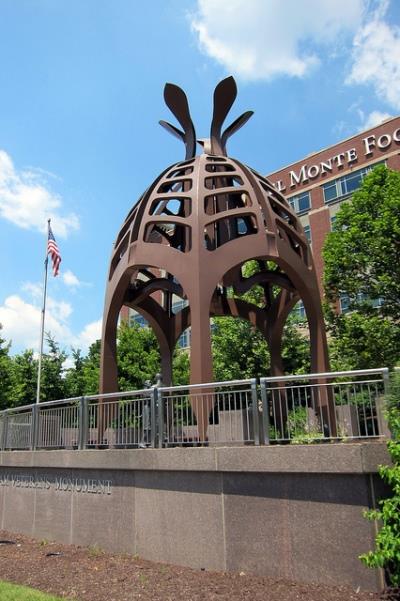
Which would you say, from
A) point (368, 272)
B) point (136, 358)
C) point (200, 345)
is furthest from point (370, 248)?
point (136, 358)

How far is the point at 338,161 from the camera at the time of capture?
44.6 metres

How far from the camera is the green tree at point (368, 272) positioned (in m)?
21.6

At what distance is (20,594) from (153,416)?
11.0 feet

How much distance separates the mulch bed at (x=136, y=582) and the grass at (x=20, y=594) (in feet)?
0.82

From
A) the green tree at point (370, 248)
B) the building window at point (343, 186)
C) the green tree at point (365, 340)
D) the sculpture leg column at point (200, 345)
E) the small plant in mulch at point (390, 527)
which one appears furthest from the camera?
the building window at point (343, 186)

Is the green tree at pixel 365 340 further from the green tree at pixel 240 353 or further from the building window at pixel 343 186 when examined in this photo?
the building window at pixel 343 186

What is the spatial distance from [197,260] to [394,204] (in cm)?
A: 1400

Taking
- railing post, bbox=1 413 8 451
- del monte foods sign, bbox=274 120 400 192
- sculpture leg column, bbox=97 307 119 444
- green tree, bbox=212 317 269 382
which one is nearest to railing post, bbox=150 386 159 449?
sculpture leg column, bbox=97 307 119 444

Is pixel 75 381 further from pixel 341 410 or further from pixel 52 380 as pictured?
pixel 341 410

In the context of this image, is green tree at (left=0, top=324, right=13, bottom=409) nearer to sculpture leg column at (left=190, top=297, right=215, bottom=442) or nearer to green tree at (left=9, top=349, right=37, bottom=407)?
green tree at (left=9, top=349, right=37, bottom=407)

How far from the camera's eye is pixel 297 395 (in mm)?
8375

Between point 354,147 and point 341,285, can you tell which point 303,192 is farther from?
point 341,285

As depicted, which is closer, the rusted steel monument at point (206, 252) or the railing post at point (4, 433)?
the rusted steel monument at point (206, 252)

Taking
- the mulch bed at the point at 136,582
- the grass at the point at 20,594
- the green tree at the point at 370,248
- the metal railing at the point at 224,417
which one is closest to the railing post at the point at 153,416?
the metal railing at the point at 224,417
